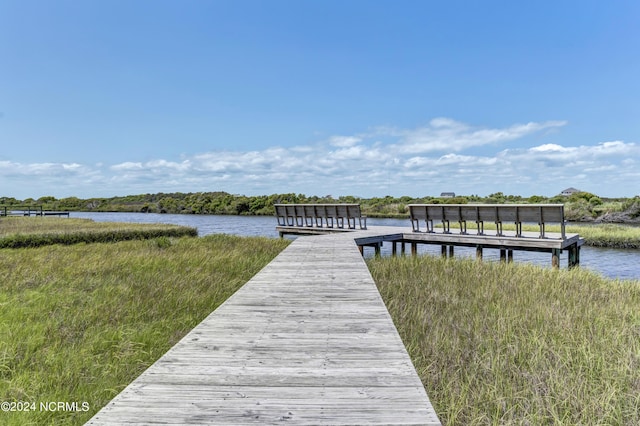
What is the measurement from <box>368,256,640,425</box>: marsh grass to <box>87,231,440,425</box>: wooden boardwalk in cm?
85

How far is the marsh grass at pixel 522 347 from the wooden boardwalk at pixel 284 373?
852 millimetres

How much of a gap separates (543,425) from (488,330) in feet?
6.19

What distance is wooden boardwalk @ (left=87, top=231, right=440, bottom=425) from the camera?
2.13 metres

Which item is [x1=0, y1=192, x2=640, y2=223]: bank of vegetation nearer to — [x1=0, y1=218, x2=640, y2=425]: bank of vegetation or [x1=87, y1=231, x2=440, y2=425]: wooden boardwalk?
[x1=0, y1=218, x2=640, y2=425]: bank of vegetation

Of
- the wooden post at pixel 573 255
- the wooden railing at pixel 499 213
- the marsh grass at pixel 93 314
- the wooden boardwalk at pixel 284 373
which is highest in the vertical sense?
the wooden railing at pixel 499 213

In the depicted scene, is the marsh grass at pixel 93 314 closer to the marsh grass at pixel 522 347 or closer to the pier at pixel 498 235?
the marsh grass at pixel 522 347

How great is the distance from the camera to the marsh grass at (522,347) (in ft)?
10.7

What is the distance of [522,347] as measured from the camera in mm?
4375

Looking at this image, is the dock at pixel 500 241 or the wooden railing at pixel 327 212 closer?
the dock at pixel 500 241

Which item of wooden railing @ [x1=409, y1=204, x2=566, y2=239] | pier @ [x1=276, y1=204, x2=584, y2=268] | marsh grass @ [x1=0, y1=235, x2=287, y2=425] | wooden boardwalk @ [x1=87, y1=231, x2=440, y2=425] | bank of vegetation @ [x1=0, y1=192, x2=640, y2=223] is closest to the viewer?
wooden boardwalk @ [x1=87, y1=231, x2=440, y2=425]

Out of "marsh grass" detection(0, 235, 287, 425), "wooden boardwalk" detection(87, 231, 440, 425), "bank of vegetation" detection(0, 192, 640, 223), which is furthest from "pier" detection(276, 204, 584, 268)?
"bank of vegetation" detection(0, 192, 640, 223)

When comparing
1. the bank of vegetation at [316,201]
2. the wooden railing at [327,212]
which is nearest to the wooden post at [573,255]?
the wooden railing at [327,212]

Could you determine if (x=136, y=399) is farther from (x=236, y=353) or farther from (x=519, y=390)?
(x=519, y=390)

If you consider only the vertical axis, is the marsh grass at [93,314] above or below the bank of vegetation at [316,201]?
below
